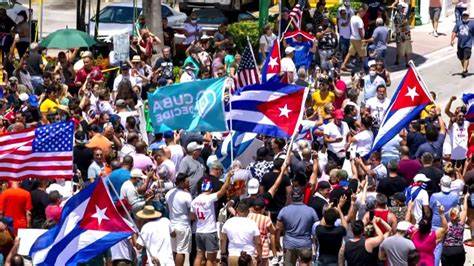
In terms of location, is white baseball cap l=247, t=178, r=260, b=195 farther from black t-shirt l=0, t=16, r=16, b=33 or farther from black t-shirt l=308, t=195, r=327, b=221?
black t-shirt l=0, t=16, r=16, b=33

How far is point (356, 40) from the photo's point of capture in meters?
33.5

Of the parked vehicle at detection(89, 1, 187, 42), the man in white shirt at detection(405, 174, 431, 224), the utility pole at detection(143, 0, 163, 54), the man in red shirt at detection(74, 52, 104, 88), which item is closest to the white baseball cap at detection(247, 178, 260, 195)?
the man in white shirt at detection(405, 174, 431, 224)

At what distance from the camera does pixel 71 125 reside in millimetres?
20188

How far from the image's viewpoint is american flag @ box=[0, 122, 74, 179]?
20.2m

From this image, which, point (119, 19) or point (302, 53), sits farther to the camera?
point (119, 19)

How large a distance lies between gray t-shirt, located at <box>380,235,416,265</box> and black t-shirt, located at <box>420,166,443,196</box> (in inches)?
118

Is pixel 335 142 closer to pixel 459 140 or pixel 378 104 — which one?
pixel 459 140

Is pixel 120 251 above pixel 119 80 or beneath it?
beneath

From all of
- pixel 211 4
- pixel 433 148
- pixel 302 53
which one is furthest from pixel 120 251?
pixel 211 4

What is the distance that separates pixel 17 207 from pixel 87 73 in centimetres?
918

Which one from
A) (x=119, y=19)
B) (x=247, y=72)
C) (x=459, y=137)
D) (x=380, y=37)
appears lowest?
(x=459, y=137)

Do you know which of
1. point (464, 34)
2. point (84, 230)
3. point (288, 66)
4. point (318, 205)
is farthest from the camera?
point (464, 34)

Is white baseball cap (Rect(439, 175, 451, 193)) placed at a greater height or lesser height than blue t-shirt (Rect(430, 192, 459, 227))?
greater

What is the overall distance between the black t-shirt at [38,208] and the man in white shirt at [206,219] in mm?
1964
